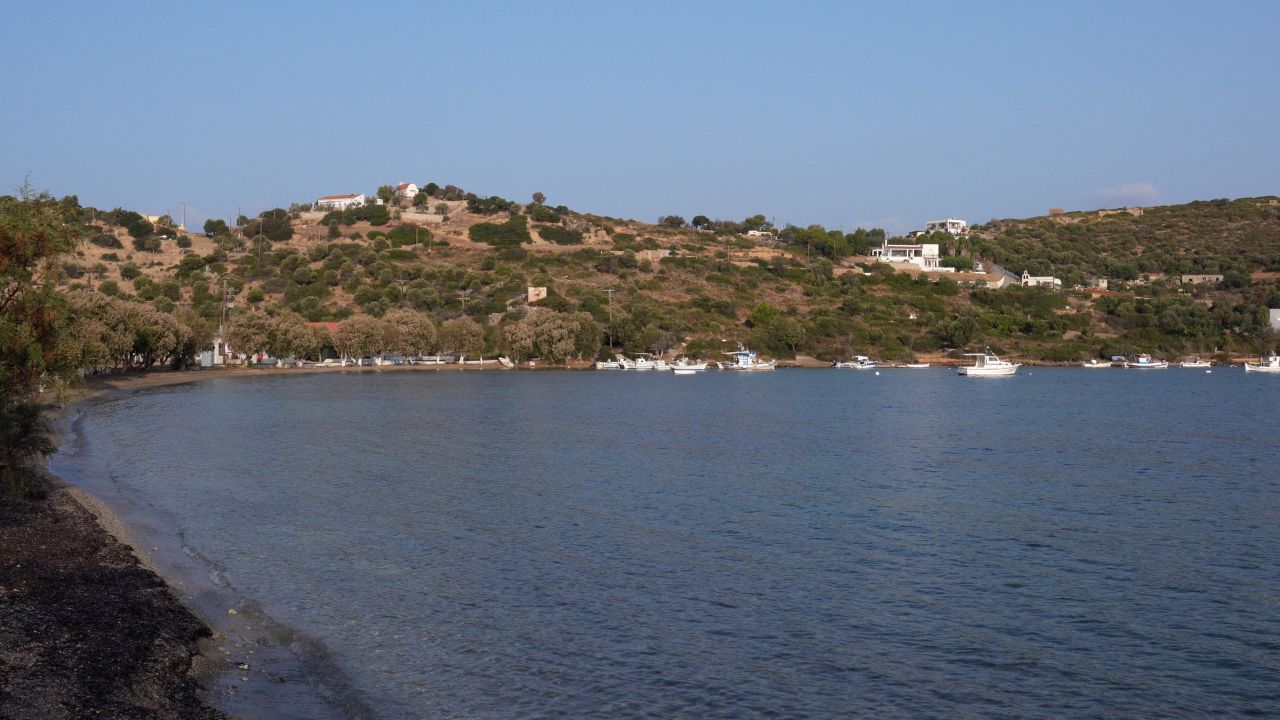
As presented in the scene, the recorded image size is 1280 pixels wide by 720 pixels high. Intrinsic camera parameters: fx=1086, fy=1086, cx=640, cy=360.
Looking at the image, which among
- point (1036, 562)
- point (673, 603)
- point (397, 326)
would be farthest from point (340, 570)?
point (397, 326)

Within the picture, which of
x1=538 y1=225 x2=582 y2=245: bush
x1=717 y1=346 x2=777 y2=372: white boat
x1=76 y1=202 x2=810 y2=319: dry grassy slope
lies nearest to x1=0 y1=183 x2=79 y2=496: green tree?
x1=717 y1=346 x2=777 y2=372: white boat

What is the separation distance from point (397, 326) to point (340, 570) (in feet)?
298

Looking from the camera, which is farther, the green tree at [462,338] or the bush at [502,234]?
the bush at [502,234]

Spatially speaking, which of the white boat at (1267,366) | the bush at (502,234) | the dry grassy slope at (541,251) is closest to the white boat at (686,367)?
the dry grassy slope at (541,251)

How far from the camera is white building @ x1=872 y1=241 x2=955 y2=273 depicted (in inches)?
6885

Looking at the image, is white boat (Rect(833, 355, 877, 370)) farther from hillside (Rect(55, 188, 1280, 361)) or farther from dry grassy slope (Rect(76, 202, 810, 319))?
dry grassy slope (Rect(76, 202, 810, 319))

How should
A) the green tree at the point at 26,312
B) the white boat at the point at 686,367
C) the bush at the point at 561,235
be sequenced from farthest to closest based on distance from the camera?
the bush at the point at 561,235 < the white boat at the point at 686,367 < the green tree at the point at 26,312

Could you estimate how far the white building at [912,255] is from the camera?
174875 millimetres

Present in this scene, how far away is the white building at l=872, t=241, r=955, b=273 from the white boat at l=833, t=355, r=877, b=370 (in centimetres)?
5549

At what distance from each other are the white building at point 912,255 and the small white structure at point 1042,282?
11795mm

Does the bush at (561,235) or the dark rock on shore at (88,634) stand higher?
the bush at (561,235)

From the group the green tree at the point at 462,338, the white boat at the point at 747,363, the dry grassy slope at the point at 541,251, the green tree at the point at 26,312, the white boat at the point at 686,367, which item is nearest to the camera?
the green tree at the point at 26,312

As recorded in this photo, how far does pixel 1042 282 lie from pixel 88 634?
164594 millimetres

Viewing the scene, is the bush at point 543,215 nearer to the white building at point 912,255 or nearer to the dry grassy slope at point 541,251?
the dry grassy slope at point 541,251
